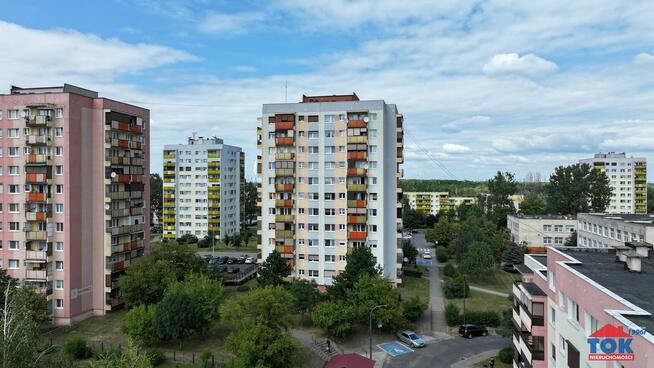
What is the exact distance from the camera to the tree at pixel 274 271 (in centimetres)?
5103

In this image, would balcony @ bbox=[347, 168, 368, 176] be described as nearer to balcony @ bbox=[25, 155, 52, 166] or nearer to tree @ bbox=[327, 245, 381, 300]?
tree @ bbox=[327, 245, 381, 300]

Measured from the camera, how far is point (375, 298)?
134 feet

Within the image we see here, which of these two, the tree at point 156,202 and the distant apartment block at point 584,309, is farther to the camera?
the tree at point 156,202

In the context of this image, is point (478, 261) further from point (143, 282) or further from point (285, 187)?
point (143, 282)

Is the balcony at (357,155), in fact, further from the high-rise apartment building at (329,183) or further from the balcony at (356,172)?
the balcony at (356,172)

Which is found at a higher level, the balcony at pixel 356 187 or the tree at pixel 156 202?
the balcony at pixel 356 187

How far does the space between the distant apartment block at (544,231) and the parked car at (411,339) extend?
5374cm

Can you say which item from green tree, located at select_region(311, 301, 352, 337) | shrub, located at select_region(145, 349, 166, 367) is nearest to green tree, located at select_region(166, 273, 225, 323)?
shrub, located at select_region(145, 349, 166, 367)

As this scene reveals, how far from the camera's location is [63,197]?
45.3 meters

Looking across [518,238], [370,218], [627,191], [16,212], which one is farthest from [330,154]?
[627,191]

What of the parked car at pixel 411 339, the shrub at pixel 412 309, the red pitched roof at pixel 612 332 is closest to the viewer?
the red pitched roof at pixel 612 332

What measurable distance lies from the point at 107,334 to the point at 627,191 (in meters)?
137

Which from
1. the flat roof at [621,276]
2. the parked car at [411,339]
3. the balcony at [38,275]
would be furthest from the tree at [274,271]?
the flat roof at [621,276]

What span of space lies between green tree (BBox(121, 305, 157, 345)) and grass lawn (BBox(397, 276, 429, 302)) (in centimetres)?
2860
